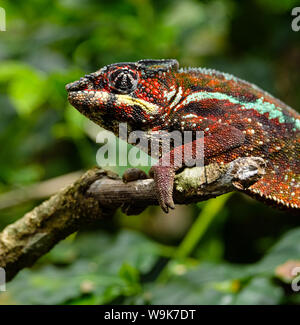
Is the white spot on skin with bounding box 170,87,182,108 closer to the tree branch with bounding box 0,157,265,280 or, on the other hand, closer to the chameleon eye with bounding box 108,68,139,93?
the chameleon eye with bounding box 108,68,139,93

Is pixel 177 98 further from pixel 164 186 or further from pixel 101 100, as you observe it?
pixel 164 186

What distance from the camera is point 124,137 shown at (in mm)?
1900

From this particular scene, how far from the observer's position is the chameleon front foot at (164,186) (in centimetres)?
149

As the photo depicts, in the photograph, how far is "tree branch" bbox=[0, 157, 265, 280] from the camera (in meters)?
1.46

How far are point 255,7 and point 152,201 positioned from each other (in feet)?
10.1

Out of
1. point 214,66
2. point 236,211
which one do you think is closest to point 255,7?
point 214,66

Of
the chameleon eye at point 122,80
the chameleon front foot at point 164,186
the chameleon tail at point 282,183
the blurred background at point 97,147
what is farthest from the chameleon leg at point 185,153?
the blurred background at point 97,147

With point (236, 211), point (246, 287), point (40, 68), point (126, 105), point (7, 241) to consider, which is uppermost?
point (40, 68)

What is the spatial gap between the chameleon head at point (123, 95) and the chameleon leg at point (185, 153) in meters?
0.26

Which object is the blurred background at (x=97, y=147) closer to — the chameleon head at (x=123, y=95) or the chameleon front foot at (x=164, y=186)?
the chameleon head at (x=123, y=95)

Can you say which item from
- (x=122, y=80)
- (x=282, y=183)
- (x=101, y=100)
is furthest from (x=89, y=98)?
(x=282, y=183)

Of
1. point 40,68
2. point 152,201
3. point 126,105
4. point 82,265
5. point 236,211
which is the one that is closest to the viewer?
point 152,201

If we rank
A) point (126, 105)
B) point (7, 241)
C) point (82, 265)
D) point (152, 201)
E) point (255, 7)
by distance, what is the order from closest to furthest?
point (152, 201), point (126, 105), point (7, 241), point (82, 265), point (255, 7)
